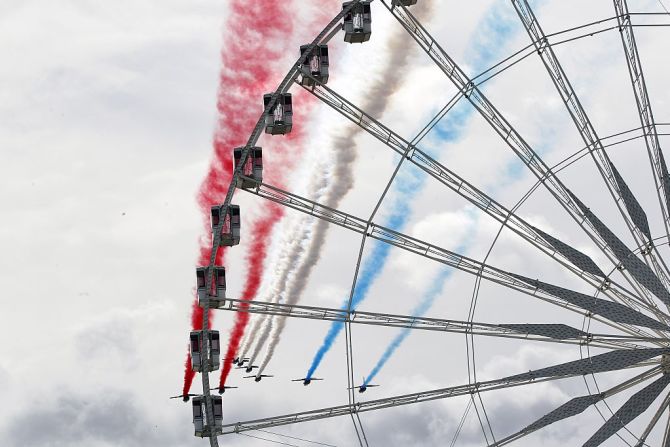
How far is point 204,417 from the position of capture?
84.1 m

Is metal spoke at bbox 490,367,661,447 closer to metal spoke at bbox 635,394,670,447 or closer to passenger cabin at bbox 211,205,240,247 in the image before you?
metal spoke at bbox 635,394,670,447

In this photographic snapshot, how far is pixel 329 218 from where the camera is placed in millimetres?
85375

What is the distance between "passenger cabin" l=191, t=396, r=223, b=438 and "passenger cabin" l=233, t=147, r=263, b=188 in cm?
960

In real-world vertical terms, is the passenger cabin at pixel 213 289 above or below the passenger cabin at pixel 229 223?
below

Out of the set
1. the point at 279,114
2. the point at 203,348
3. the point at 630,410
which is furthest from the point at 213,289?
the point at 630,410

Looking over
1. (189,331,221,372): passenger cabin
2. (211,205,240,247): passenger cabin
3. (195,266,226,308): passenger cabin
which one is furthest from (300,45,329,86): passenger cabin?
(189,331,221,372): passenger cabin

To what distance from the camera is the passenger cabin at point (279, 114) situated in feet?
282

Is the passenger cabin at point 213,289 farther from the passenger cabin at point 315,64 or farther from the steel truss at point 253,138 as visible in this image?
the passenger cabin at point 315,64

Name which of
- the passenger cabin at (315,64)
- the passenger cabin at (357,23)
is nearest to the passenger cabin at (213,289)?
the passenger cabin at (315,64)

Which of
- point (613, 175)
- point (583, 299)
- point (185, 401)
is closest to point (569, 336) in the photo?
point (583, 299)

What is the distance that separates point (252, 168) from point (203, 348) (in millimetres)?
8298

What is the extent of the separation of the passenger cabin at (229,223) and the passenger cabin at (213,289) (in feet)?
4.80

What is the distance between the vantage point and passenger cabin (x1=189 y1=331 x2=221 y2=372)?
84.8 metres

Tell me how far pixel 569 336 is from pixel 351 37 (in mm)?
16297
